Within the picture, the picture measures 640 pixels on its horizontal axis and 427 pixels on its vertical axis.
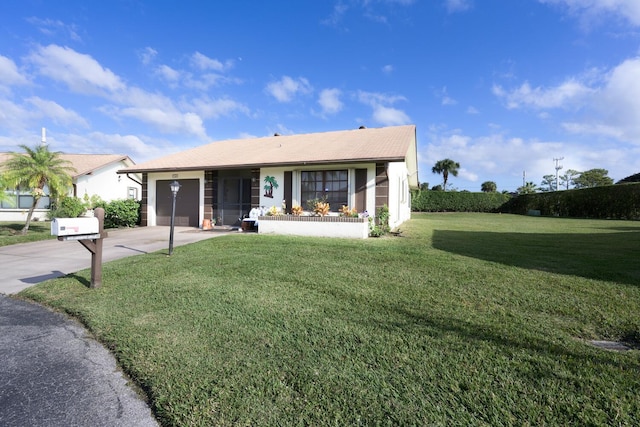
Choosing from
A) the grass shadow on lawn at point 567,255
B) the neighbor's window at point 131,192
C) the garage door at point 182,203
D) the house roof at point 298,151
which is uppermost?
the house roof at point 298,151

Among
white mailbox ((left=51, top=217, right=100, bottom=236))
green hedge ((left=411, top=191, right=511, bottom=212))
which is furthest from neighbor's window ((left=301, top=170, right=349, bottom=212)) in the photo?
green hedge ((left=411, top=191, right=511, bottom=212))

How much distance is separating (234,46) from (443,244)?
1209 cm

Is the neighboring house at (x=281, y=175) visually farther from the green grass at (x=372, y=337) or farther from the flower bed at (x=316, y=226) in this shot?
the green grass at (x=372, y=337)

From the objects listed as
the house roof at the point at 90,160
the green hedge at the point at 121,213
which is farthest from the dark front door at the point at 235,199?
the house roof at the point at 90,160

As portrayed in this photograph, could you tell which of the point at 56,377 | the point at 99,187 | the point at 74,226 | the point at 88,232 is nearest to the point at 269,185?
the point at 88,232

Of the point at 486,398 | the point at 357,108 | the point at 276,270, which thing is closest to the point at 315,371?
the point at 486,398

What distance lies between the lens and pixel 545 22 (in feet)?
32.3

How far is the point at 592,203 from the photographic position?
2367cm

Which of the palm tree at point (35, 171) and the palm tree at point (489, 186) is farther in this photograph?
the palm tree at point (489, 186)

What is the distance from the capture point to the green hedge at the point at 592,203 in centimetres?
2120

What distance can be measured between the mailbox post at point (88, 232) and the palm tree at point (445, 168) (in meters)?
54.5

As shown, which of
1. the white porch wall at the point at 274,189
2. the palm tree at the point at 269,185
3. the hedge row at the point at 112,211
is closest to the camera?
the white porch wall at the point at 274,189

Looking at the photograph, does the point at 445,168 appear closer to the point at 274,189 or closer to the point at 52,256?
the point at 274,189

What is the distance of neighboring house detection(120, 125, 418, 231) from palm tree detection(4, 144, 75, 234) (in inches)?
113
